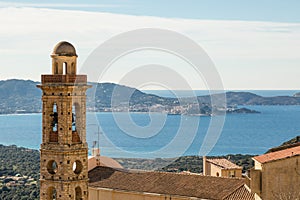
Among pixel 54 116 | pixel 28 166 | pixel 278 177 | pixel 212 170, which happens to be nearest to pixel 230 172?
pixel 212 170

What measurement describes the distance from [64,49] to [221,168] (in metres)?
11.4

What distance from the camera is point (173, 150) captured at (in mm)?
24953

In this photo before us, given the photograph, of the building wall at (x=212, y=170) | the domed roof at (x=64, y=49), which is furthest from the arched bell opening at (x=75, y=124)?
the building wall at (x=212, y=170)

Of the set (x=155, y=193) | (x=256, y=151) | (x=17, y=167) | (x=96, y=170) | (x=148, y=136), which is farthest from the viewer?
(x=256, y=151)

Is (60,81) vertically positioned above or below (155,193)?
above

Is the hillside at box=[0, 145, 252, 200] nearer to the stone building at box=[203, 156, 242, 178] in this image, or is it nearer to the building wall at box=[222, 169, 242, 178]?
the stone building at box=[203, 156, 242, 178]

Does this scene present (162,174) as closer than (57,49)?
No

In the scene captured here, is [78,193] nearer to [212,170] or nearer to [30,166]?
[212,170]

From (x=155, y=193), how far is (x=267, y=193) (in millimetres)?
6412

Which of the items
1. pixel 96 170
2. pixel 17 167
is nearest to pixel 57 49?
pixel 96 170

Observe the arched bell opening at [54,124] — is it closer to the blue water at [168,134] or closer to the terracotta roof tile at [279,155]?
the blue water at [168,134]

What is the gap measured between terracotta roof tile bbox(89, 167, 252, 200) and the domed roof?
7.98 meters

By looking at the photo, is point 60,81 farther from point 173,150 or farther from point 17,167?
point 17,167

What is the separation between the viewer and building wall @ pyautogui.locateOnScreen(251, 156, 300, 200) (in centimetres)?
2100
